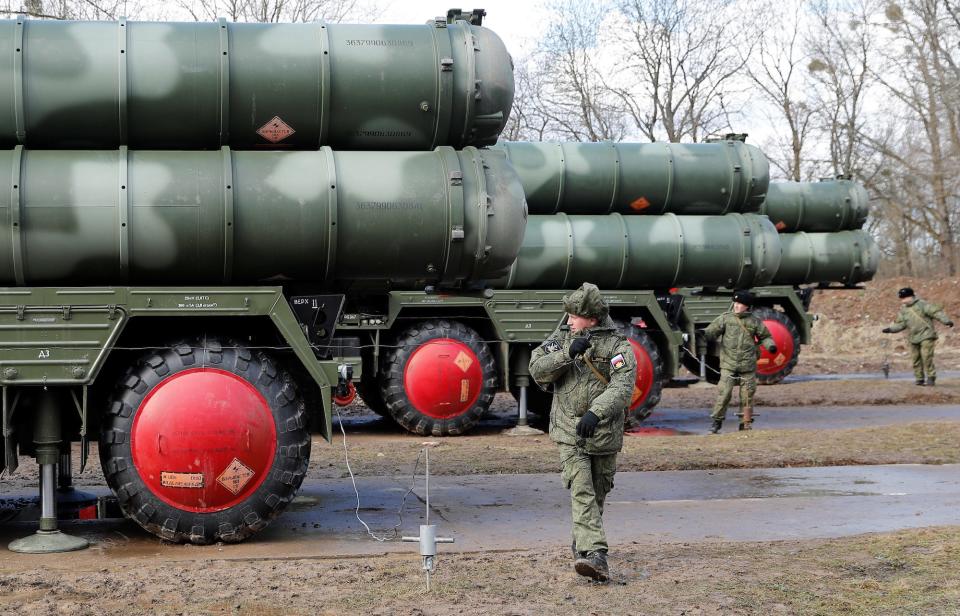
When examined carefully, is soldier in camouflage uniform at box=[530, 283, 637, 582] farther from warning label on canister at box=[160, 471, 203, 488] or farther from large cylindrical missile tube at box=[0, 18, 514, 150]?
warning label on canister at box=[160, 471, 203, 488]

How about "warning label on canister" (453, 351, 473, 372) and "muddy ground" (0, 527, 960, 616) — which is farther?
"warning label on canister" (453, 351, 473, 372)

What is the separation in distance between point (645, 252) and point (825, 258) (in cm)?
673

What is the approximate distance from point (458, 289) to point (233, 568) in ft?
8.68

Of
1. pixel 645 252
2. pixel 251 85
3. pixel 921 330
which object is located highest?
pixel 251 85

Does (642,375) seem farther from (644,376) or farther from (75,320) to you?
(75,320)

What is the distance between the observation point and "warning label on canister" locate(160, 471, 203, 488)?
720 cm

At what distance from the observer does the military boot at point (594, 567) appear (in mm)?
6543

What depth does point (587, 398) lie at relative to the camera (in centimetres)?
696

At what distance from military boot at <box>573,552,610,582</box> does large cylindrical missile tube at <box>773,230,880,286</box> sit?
14.4 metres

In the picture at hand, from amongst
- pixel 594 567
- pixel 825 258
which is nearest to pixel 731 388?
pixel 825 258

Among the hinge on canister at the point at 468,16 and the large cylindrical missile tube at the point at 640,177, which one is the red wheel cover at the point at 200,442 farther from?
the large cylindrical missile tube at the point at 640,177

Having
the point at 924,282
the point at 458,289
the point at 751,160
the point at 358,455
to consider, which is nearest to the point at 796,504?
the point at 458,289

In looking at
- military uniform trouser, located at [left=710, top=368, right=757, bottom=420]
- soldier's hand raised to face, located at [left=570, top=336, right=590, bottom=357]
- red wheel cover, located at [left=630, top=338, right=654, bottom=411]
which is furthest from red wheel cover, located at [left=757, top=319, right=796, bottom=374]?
soldier's hand raised to face, located at [left=570, top=336, right=590, bottom=357]

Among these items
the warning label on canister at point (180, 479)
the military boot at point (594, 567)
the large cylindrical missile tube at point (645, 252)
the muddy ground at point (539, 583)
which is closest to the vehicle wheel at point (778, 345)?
the large cylindrical missile tube at point (645, 252)
